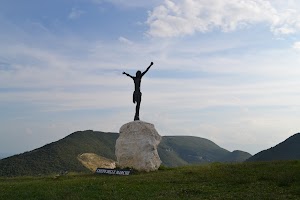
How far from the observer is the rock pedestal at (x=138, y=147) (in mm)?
26562

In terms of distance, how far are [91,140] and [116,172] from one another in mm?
94012

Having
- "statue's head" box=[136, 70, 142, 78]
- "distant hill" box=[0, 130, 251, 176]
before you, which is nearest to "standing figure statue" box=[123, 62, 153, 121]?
"statue's head" box=[136, 70, 142, 78]

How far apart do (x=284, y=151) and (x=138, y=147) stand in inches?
2479

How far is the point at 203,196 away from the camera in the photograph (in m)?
16.1

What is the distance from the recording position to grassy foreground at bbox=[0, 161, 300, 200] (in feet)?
53.4

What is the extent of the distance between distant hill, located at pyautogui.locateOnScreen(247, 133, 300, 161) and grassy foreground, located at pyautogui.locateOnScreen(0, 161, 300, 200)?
59561 mm

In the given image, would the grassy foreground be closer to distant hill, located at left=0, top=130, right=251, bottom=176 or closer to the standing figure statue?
the standing figure statue

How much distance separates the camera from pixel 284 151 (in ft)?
270

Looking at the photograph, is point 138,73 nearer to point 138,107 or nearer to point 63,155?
point 138,107

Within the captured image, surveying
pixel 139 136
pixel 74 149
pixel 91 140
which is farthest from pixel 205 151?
pixel 139 136

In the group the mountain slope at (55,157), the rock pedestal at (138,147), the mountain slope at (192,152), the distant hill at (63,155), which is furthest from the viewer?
the mountain slope at (192,152)

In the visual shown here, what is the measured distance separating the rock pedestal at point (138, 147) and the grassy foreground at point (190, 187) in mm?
4160

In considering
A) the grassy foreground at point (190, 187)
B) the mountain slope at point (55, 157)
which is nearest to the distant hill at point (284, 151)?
the mountain slope at point (55, 157)

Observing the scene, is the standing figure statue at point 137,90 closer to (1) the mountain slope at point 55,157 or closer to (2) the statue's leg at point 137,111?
(2) the statue's leg at point 137,111
